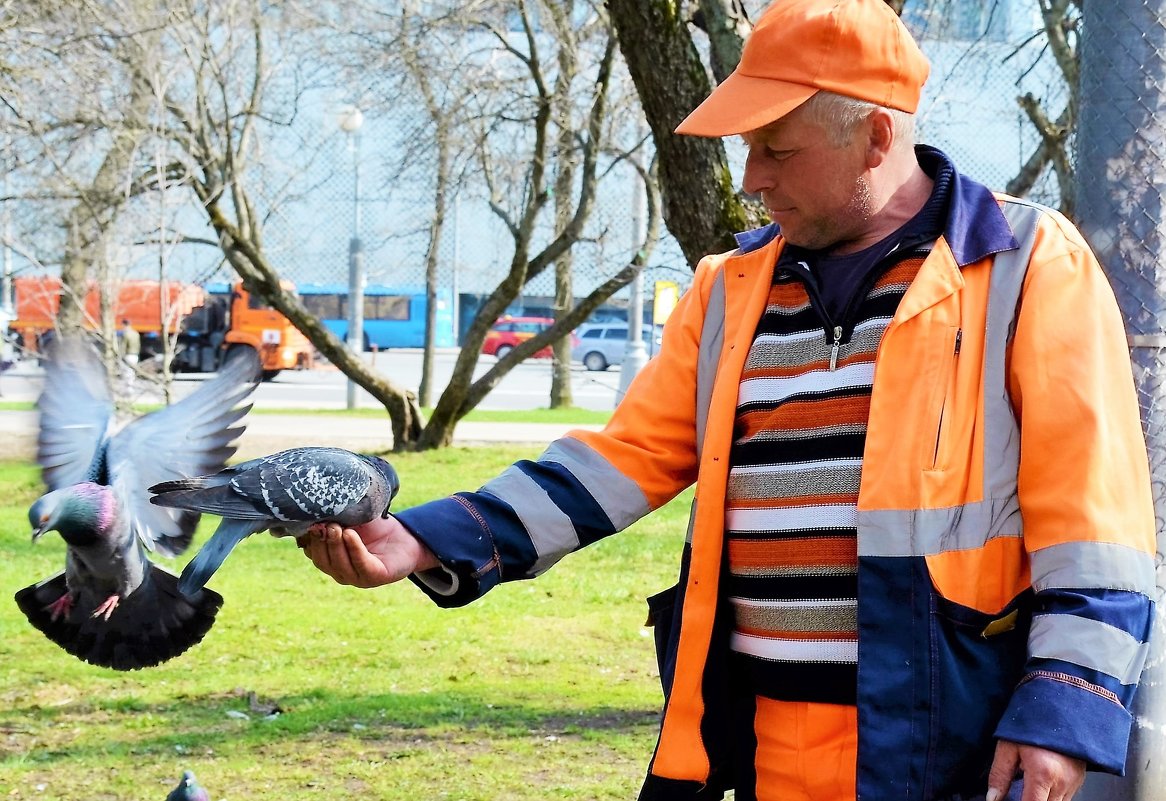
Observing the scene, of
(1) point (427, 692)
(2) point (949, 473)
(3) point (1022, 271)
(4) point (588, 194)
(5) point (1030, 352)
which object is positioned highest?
(4) point (588, 194)

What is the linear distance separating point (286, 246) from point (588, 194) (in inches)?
257

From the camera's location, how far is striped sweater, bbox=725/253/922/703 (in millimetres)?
2008

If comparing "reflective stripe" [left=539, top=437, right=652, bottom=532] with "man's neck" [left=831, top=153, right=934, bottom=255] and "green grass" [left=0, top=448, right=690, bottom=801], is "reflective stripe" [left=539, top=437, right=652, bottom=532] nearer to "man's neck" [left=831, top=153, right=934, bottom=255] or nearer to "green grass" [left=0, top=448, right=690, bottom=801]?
"man's neck" [left=831, top=153, right=934, bottom=255]

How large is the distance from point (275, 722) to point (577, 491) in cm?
345

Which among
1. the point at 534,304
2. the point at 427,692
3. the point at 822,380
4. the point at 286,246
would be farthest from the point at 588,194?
the point at 534,304

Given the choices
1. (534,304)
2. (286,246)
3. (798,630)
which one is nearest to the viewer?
(798,630)

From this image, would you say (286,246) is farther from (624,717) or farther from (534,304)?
(534,304)

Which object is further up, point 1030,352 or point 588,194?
point 588,194

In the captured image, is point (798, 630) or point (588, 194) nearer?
point (798, 630)

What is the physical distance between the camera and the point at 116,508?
12.9 ft

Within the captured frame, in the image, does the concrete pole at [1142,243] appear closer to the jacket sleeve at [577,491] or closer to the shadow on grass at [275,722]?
the jacket sleeve at [577,491]

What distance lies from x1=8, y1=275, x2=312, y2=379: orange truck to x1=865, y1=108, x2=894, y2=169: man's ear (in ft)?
8.10

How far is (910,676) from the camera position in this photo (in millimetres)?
1879

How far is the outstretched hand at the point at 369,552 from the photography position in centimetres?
214
